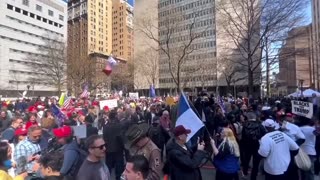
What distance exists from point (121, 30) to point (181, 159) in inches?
6196

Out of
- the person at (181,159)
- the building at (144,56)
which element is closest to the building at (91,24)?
the building at (144,56)

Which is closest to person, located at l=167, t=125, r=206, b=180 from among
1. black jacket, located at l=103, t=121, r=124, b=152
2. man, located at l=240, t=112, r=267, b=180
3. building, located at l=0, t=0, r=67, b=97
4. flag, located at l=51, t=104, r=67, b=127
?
man, located at l=240, t=112, r=267, b=180

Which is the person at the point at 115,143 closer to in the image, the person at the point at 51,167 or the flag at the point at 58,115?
the flag at the point at 58,115

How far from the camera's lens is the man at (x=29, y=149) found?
5.18 metres

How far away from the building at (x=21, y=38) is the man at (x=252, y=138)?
81.2 meters

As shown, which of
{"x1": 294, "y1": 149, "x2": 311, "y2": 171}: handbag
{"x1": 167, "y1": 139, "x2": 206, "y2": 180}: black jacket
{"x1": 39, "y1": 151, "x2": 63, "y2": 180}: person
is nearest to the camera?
{"x1": 39, "y1": 151, "x2": 63, "y2": 180}: person

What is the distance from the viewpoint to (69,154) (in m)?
4.79

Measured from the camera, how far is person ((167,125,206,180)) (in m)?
4.52

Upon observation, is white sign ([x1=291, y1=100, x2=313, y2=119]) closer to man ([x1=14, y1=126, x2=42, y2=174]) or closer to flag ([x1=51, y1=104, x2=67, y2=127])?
man ([x1=14, y1=126, x2=42, y2=174])

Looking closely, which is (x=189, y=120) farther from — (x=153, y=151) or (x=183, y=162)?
(x=153, y=151)

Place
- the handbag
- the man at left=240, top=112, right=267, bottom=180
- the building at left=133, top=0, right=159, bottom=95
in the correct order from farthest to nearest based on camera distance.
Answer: the building at left=133, top=0, right=159, bottom=95, the man at left=240, top=112, right=267, bottom=180, the handbag

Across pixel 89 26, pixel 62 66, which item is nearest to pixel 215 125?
pixel 62 66

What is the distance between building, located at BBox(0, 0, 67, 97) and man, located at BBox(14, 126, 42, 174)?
8178 centimetres

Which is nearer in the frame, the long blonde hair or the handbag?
the long blonde hair
